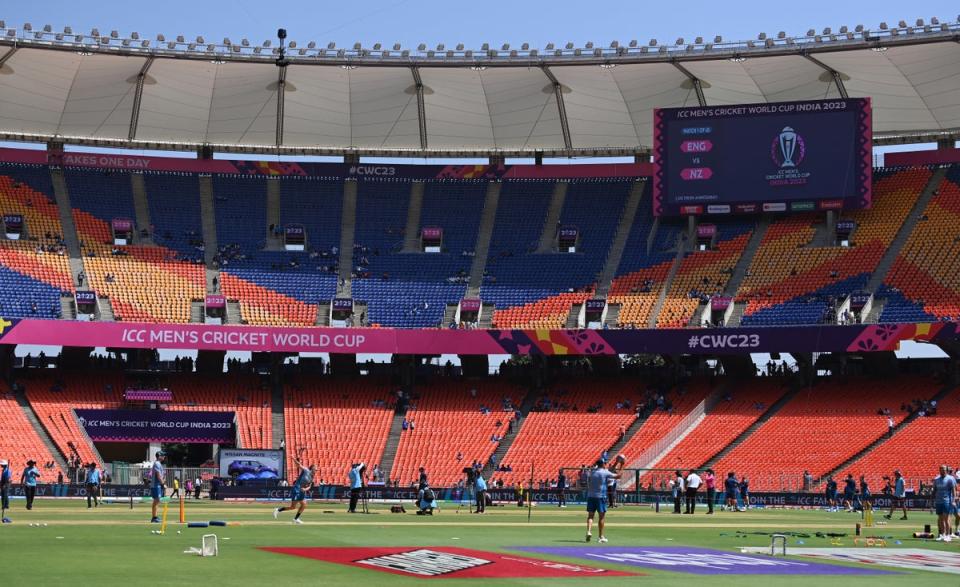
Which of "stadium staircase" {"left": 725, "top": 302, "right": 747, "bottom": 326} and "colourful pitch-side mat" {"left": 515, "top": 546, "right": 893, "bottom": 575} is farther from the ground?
"stadium staircase" {"left": 725, "top": 302, "right": 747, "bottom": 326}

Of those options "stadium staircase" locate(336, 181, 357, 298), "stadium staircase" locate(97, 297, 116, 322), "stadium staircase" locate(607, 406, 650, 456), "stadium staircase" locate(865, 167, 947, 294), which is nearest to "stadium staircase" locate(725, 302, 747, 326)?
"stadium staircase" locate(865, 167, 947, 294)

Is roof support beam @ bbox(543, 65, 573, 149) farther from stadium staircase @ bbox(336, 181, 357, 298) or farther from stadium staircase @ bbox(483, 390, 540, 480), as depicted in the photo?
stadium staircase @ bbox(483, 390, 540, 480)

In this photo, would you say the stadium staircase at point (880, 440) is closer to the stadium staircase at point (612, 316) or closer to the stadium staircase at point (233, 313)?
the stadium staircase at point (612, 316)

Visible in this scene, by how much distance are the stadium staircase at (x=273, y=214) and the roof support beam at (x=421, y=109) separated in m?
8.62

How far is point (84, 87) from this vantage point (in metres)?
70.0

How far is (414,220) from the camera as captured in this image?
77.6 m

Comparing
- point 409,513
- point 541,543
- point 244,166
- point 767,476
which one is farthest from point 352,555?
point 244,166

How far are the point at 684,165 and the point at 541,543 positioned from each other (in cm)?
4789

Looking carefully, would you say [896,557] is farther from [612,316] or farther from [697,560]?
[612,316]

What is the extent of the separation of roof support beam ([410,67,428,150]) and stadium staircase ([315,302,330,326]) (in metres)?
11.7

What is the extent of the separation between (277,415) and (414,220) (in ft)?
54.4

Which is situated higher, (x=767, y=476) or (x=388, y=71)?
(x=388, y=71)

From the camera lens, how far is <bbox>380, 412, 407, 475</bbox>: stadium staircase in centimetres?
6203

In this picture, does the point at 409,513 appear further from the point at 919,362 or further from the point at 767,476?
the point at 919,362
